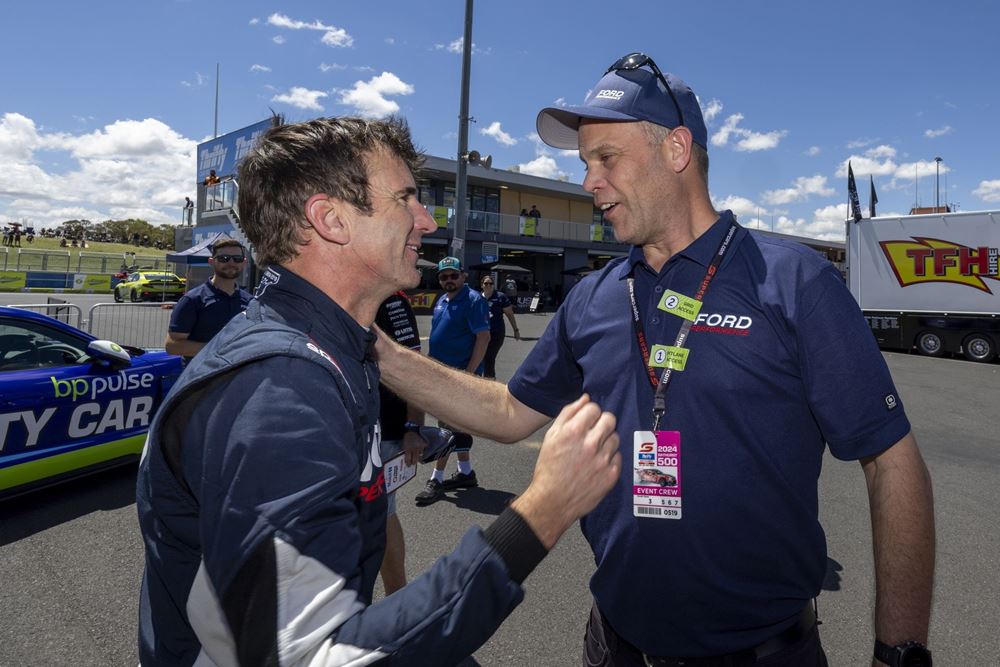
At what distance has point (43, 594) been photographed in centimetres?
335

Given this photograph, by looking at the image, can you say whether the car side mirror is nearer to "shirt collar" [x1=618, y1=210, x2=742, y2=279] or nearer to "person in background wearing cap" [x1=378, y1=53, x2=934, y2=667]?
"person in background wearing cap" [x1=378, y1=53, x2=934, y2=667]

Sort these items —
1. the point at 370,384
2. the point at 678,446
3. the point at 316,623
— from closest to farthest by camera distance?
the point at 316,623 < the point at 370,384 < the point at 678,446

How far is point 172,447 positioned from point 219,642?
0.33 m

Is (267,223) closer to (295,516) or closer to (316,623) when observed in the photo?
(295,516)

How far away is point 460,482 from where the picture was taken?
5.37 metres

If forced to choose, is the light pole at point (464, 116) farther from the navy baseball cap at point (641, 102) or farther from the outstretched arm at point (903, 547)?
the outstretched arm at point (903, 547)

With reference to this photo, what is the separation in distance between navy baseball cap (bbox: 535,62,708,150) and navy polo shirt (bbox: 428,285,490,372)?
12.6ft

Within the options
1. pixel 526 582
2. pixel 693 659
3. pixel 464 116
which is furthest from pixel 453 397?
pixel 464 116

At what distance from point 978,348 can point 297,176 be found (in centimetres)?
1856

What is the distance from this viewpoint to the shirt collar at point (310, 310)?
Answer: 1210mm

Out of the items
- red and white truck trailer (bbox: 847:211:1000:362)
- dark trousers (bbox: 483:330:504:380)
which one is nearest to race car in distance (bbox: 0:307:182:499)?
dark trousers (bbox: 483:330:504:380)

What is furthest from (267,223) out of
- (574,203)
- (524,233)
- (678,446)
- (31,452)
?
(574,203)

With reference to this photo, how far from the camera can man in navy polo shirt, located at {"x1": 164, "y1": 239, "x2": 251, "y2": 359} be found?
5281 millimetres

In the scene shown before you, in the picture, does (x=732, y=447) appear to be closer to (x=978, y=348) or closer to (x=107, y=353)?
(x=107, y=353)
